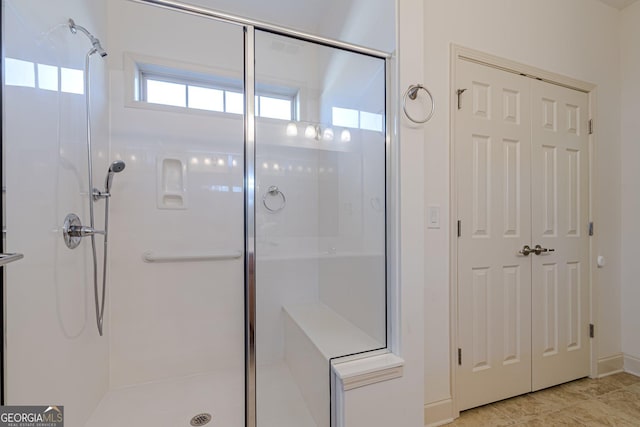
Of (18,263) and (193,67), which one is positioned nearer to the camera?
(18,263)

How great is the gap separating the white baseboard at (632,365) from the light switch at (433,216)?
215cm

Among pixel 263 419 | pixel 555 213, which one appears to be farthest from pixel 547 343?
pixel 263 419

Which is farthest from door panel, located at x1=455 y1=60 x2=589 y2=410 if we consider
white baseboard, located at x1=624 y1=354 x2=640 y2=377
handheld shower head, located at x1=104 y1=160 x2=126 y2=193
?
handheld shower head, located at x1=104 y1=160 x2=126 y2=193

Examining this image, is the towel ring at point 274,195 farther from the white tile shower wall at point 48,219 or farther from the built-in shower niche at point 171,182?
the white tile shower wall at point 48,219

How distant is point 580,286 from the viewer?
7.06 ft

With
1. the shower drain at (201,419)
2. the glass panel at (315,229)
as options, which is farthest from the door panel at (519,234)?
the shower drain at (201,419)

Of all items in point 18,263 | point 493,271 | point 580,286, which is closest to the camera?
point 18,263

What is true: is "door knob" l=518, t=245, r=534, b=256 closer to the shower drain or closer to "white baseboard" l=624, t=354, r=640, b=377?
"white baseboard" l=624, t=354, r=640, b=377

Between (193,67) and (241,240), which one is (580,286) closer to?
(241,240)

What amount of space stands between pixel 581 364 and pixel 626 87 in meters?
2.27

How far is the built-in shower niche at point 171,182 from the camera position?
6.49 feet

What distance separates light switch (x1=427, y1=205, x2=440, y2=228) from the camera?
1.66m

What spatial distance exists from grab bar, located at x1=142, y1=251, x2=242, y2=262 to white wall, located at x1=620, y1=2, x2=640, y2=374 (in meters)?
3.15
